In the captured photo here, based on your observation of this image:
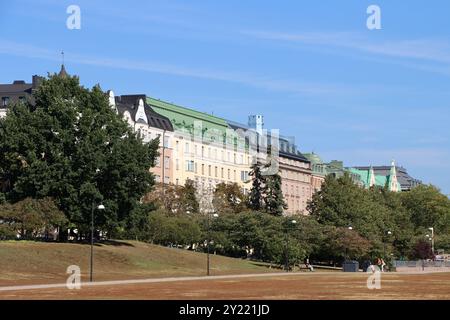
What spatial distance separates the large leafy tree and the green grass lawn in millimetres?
4034

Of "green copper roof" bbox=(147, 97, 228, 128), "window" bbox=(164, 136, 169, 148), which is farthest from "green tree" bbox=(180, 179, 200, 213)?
"green copper roof" bbox=(147, 97, 228, 128)

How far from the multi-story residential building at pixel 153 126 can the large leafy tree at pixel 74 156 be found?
31.1 metres

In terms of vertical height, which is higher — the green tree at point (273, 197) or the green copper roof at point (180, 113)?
the green copper roof at point (180, 113)

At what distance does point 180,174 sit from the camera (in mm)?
135125

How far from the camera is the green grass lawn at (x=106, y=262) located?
220 feet

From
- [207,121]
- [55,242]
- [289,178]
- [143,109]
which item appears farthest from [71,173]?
[289,178]

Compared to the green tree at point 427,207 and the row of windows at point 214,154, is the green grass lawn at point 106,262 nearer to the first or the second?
the row of windows at point 214,154

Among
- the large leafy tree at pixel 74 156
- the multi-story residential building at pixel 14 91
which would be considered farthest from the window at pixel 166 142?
the large leafy tree at pixel 74 156

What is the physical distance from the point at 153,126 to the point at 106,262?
4980 cm

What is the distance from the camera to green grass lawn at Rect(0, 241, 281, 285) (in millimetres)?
67000

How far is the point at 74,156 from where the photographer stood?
84250 millimetres

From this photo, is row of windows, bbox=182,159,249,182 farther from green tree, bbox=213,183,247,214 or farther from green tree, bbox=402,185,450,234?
green tree, bbox=402,185,450,234

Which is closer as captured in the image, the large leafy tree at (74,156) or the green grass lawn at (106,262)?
the green grass lawn at (106,262)
